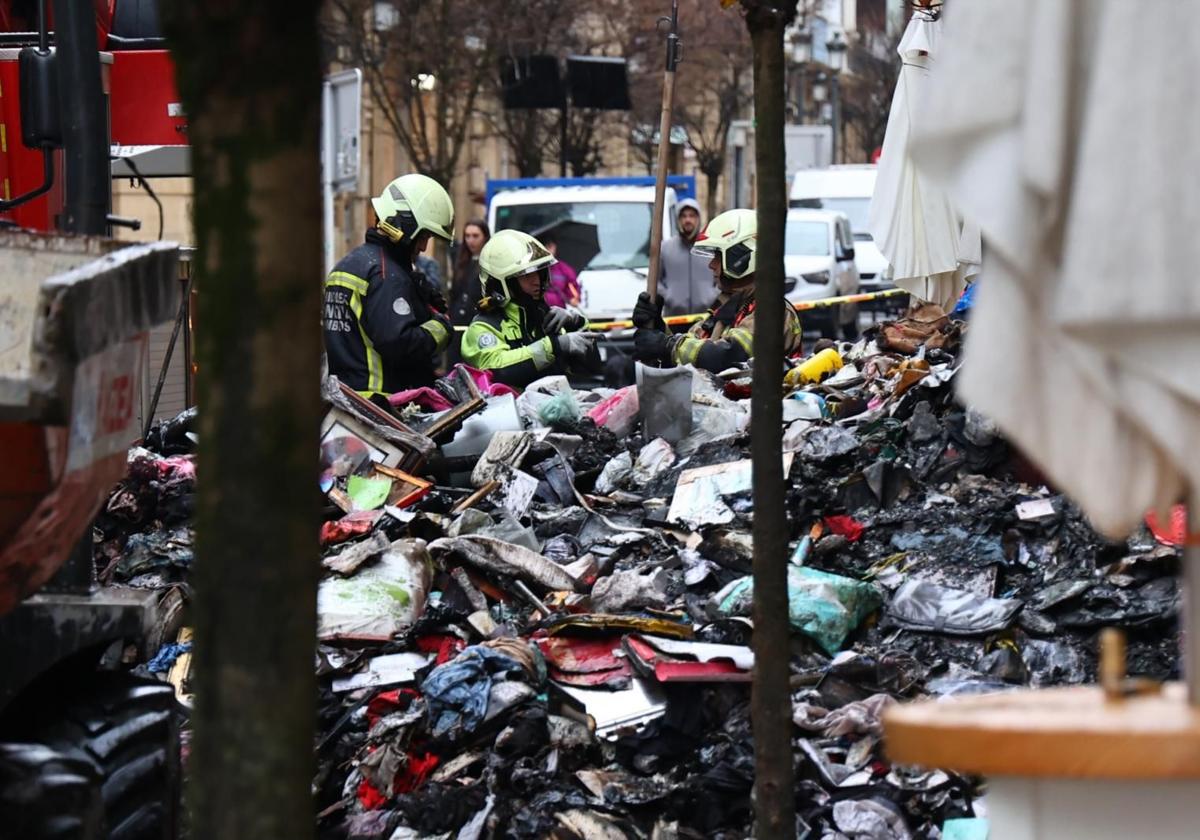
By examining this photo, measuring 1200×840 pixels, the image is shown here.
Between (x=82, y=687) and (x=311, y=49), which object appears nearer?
(x=311, y=49)

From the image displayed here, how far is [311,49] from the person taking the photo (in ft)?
8.90

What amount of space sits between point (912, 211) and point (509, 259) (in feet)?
7.16

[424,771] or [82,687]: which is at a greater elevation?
[82,687]

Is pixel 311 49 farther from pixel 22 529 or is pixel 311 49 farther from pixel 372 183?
pixel 372 183

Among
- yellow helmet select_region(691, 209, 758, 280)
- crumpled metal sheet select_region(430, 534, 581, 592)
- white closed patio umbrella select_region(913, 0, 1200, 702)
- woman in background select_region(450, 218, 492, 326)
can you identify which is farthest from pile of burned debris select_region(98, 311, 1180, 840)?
woman in background select_region(450, 218, 492, 326)

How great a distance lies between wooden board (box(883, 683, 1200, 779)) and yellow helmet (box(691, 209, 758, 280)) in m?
7.64

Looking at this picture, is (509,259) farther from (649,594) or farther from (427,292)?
(649,594)

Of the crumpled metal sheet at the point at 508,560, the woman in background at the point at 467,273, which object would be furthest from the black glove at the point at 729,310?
the woman in background at the point at 467,273

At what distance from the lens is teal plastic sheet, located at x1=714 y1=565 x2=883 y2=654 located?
Answer: 656 cm

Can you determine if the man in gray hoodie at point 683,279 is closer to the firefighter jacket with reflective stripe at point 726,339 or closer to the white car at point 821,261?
the white car at point 821,261

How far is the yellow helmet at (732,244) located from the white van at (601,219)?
1057 cm

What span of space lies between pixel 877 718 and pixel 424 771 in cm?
149

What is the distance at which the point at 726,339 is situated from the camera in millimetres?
10203

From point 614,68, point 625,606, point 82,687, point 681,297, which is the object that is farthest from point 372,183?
point 82,687
